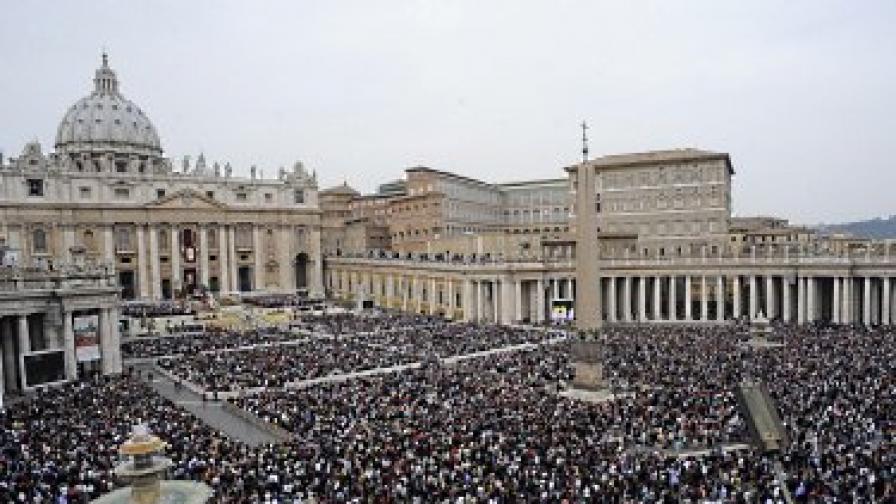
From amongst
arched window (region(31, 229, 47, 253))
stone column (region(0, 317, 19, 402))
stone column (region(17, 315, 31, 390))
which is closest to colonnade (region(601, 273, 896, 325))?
stone column (region(17, 315, 31, 390))

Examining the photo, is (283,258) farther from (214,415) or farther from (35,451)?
(35,451)

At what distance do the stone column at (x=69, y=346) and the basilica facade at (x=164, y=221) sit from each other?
3933cm

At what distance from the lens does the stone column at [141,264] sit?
82.4 metres

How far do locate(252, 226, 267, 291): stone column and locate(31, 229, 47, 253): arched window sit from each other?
23.3 meters

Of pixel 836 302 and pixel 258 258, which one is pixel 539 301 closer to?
pixel 836 302

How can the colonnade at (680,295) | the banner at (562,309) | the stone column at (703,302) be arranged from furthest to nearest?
the stone column at (703,302) < the colonnade at (680,295) < the banner at (562,309)

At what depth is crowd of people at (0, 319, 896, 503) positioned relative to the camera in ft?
55.8

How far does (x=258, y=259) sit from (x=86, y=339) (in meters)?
55.4

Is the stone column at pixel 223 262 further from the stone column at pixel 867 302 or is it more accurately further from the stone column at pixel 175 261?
the stone column at pixel 867 302

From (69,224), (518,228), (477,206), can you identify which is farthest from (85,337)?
(518,228)

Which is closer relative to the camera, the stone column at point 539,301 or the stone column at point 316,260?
the stone column at point 539,301

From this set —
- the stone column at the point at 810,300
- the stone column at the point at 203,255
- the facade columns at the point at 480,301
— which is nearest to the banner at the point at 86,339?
the facade columns at the point at 480,301

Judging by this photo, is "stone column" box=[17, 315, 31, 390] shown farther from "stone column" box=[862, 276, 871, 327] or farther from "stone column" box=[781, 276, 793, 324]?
"stone column" box=[862, 276, 871, 327]

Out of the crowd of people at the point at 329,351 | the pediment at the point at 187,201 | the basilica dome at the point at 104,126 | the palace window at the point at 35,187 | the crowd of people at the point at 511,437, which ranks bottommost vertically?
the crowd of people at the point at 329,351
